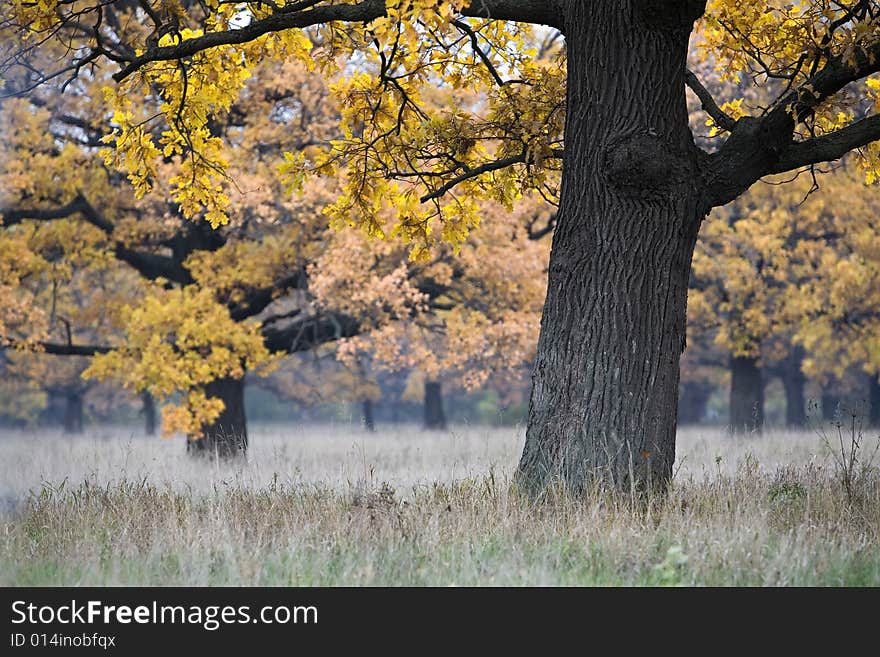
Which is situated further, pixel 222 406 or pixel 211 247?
pixel 211 247

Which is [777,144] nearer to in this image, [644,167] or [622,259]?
[644,167]

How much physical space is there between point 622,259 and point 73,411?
127 feet

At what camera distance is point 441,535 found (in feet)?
21.9

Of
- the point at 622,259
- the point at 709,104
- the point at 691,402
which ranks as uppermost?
the point at 709,104

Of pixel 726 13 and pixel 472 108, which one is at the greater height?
pixel 472 108

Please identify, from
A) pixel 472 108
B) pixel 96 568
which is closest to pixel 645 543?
pixel 96 568

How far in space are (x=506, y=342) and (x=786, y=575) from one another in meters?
11.7

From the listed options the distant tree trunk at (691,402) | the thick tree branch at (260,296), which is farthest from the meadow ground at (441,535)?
the distant tree trunk at (691,402)

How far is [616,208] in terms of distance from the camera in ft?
25.5

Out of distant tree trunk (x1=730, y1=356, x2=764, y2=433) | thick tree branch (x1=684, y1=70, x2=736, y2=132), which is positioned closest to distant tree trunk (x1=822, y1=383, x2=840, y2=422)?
distant tree trunk (x1=730, y1=356, x2=764, y2=433)

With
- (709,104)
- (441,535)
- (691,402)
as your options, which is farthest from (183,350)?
(691,402)

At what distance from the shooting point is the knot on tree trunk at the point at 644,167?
7.61 m

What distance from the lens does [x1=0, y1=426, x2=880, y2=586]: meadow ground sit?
18.9ft
